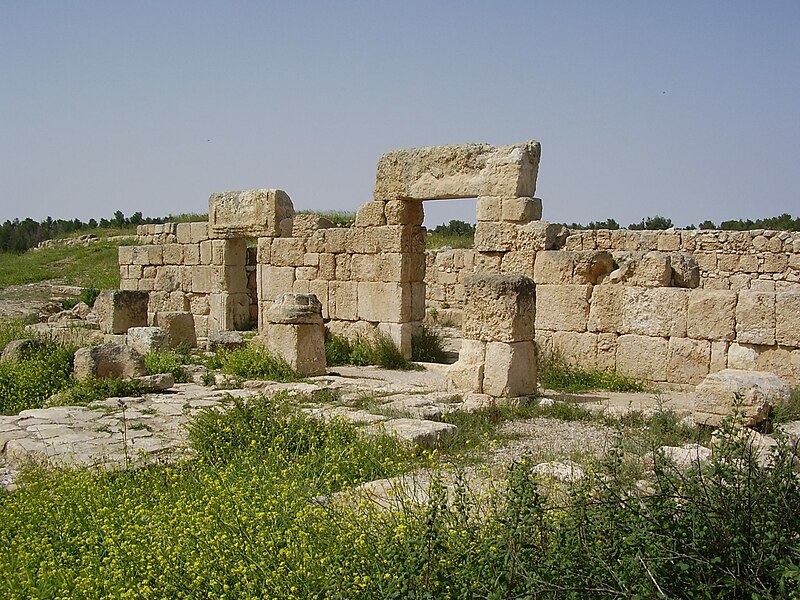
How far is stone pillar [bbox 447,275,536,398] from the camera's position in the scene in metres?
9.02

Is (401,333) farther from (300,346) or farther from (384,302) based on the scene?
(300,346)

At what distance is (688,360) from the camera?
10.1 metres

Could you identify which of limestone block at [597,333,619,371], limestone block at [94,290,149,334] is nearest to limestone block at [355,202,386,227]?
limestone block at [94,290,149,334]

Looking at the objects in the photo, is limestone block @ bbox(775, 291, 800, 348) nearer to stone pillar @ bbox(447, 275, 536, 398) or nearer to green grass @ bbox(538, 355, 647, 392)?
green grass @ bbox(538, 355, 647, 392)

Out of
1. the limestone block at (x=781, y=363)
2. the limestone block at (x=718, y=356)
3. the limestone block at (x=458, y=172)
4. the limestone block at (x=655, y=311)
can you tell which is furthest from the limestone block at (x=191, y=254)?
the limestone block at (x=781, y=363)

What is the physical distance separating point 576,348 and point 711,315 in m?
1.84

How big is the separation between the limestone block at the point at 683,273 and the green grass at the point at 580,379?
A: 1426mm

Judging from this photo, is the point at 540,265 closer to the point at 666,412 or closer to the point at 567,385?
the point at 567,385

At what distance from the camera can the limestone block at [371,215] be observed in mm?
13055

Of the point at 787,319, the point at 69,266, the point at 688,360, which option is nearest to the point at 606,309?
the point at 688,360

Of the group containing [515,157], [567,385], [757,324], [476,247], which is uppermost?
[515,157]

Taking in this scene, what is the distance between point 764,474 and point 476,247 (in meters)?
8.35

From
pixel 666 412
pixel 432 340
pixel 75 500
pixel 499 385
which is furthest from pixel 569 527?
pixel 432 340

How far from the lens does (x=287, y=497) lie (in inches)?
191
